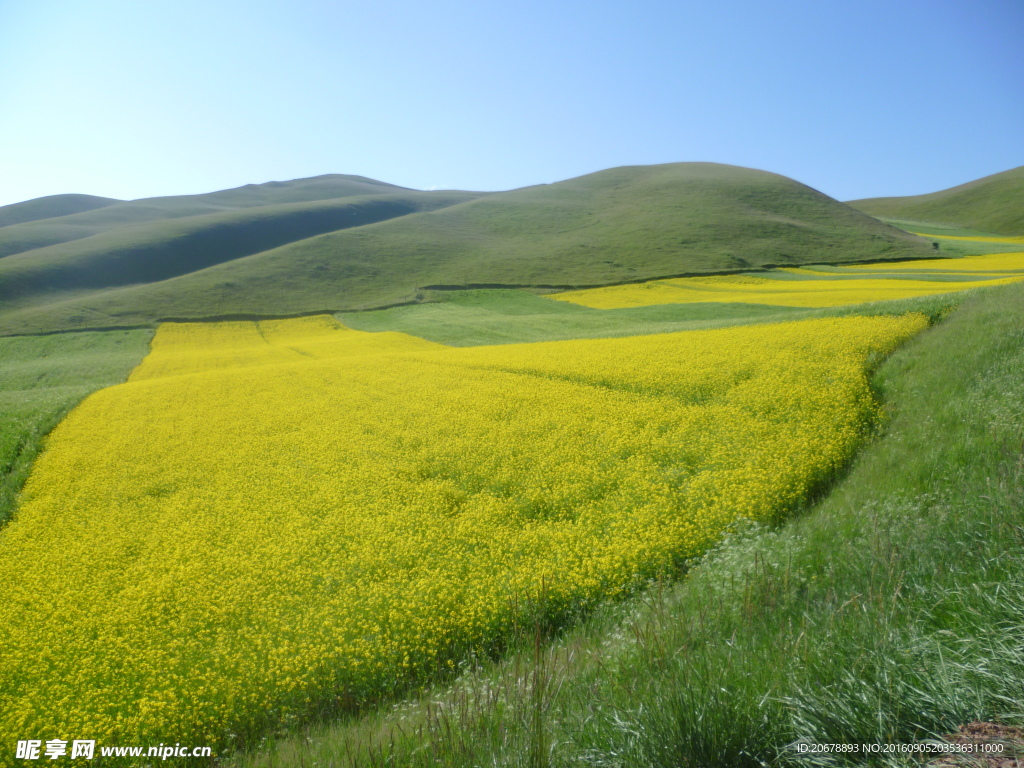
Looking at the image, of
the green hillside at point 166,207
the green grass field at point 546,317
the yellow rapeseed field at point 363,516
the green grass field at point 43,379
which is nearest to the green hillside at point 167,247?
the green hillside at point 166,207

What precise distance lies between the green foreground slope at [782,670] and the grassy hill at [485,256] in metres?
44.2

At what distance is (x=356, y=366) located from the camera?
20672 millimetres

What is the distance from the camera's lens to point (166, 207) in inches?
4405

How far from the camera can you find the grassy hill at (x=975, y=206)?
3676 inches

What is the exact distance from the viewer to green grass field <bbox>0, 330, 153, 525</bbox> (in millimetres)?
12371

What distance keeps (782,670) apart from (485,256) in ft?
198

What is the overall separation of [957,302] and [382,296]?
43.2m

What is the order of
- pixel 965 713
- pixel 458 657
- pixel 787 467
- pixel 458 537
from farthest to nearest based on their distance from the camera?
pixel 787 467 → pixel 458 537 → pixel 458 657 → pixel 965 713

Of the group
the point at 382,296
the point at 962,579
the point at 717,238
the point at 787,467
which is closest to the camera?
the point at 962,579

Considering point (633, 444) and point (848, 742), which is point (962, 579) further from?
point (633, 444)

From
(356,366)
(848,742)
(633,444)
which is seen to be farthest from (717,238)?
(848,742)

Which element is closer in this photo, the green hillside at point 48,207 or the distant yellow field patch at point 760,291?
the distant yellow field patch at point 760,291

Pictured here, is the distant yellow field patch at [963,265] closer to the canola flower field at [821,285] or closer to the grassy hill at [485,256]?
the canola flower field at [821,285]

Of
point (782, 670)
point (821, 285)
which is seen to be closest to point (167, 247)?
point (821, 285)
